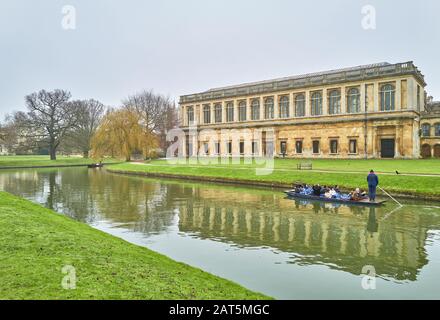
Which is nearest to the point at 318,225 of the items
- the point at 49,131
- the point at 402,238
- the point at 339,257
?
the point at 402,238

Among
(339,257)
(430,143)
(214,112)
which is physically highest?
(214,112)

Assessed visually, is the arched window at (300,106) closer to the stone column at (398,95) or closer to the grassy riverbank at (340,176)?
the stone column at (398,95)

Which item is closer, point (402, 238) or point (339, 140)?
point (402, 238)

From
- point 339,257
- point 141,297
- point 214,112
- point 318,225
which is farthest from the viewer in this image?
point 214,112

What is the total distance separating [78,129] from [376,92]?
194ft

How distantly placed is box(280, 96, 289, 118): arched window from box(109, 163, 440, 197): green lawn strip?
2286 centimetres

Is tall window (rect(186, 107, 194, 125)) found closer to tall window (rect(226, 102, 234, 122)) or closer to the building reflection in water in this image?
tall window (rect(226, 102, 234, 122))

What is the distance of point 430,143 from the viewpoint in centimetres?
5244

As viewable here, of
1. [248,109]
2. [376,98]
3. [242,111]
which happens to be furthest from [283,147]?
[376,98]

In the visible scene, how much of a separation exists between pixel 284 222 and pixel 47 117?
69031 millimetres

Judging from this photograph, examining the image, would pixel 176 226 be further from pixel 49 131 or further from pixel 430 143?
pixel 49 131

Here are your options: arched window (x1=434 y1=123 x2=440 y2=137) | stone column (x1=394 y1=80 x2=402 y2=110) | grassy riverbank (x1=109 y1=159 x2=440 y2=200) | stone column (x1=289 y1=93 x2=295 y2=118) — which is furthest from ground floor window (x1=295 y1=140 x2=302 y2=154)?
grassy riverbank (x1=109 y1=159 x2=440 y2=200)

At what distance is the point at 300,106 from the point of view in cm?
5694
